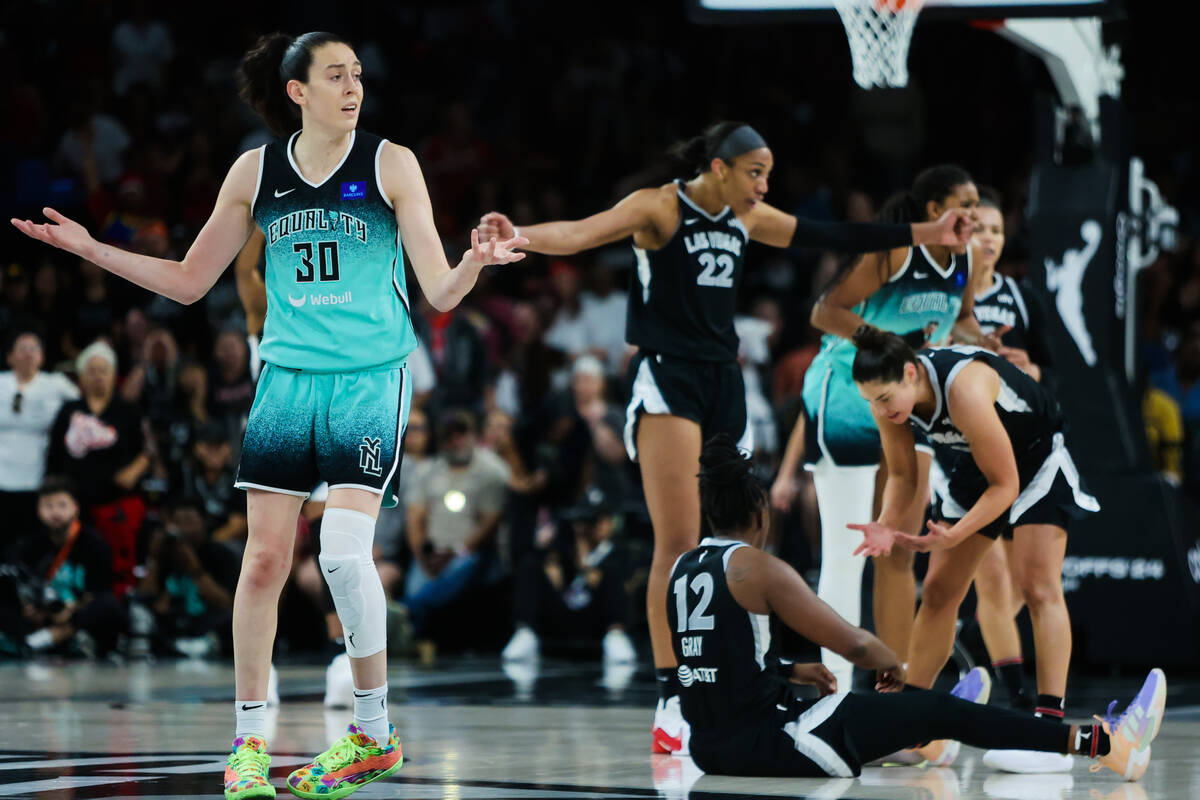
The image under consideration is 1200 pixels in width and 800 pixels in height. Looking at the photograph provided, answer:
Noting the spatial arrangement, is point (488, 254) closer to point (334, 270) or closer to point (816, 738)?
point (334, 270)

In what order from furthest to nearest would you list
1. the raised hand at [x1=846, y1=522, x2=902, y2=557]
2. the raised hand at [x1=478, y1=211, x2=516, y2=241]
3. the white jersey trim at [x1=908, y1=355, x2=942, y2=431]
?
the white jersey trim at [x1=908, y1=355, x2=942, y2=431], the raised hand at [x1=846, y1=522, x2=902, y2=557], the raised hand at [x1=478, y1=211, x2=516, y2=241]

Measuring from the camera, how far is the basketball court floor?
202 inches

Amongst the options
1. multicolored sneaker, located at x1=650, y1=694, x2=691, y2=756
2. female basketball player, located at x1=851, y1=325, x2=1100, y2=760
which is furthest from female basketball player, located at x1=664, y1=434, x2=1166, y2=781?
multicolored sneaker, located at x1=650, y1=694, x2=691, y2=756

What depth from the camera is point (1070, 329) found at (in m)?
9.59

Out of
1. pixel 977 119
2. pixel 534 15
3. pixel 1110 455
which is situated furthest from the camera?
pixel 534 15

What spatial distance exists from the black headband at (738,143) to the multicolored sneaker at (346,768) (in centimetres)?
252

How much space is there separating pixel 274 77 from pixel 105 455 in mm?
6856

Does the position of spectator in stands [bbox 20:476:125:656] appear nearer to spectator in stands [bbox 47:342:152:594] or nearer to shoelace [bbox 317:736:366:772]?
spectator in stands [bbox 47:342:152:594]

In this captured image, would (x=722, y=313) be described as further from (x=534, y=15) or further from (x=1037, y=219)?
(x=534, y=15)

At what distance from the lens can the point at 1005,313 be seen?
7559 millimetres

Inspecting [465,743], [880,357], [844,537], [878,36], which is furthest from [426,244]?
[878,36]

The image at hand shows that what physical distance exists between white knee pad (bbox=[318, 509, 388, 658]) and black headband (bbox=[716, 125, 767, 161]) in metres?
2.16

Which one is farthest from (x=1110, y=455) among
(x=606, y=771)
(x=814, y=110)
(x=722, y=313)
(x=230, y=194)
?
(x=814, y=110)

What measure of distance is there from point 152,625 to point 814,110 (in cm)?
830
